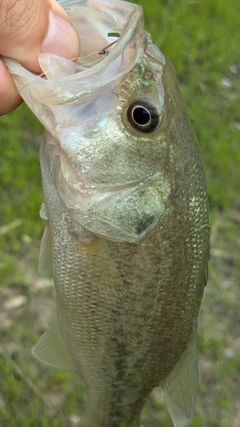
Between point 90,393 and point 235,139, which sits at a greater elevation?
point 90,393

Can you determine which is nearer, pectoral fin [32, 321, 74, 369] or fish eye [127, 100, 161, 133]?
fish eye [127, 100, 161, 133]

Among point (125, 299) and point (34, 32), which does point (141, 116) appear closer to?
point (34, 32)

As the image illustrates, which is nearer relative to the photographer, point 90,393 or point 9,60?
point 9,60

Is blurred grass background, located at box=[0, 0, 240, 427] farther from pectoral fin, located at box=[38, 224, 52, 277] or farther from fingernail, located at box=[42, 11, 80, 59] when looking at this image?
fingernail, located at box=[42, 11, 80, 59]

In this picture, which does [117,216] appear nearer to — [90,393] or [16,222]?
[90,393]

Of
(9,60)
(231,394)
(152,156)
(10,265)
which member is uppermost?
(9,60)

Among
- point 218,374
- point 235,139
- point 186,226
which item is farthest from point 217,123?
point 186,226

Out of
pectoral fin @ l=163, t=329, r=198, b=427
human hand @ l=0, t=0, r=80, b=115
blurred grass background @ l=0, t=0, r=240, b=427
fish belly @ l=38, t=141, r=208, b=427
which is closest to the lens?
human hand @ l=0, t=0, r=80, b=115

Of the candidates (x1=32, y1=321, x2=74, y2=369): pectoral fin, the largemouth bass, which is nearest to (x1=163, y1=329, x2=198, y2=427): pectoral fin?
the largemouth bass
